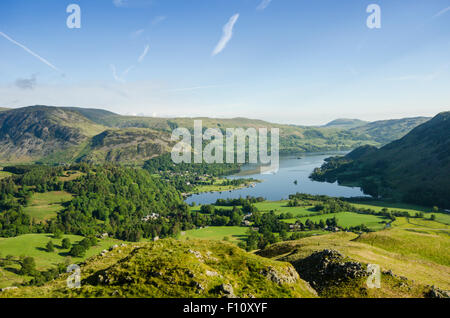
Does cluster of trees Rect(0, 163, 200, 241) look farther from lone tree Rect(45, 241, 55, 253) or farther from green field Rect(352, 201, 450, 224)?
green field Rect(352, 201, 450, 224)

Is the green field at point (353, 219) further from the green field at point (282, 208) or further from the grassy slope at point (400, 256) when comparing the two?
the grassy slope at point (400, 256)

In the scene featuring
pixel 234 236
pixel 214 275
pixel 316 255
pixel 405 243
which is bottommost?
pixel 234 236

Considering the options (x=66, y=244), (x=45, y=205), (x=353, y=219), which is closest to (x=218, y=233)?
(x=66, y=244)

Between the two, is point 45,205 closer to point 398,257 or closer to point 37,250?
point 37,250

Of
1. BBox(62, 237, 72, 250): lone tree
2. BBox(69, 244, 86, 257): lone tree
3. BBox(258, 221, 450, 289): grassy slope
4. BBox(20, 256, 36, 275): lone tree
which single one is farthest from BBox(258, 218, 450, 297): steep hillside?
BBox(62, 237, 72, 250): lone tree

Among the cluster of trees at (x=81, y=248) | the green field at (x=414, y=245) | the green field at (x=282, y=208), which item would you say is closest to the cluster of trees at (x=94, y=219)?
the cluster of trees at (x=81, y=248)

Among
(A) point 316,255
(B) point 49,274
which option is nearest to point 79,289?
(A) point 316,255
